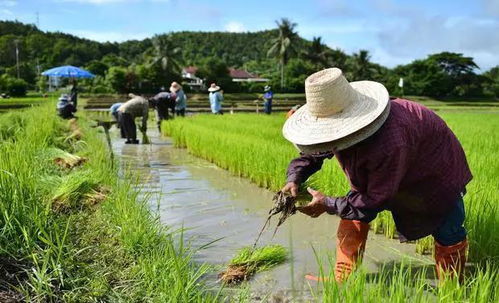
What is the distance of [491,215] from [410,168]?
35.0 inches

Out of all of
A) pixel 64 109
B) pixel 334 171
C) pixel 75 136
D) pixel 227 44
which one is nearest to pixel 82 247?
pixel 334 171

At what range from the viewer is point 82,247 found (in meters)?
2.55

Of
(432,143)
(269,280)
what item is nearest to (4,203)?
(269,280)

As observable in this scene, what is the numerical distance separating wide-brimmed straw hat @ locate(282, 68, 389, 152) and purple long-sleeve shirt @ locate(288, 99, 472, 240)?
0.22 ft

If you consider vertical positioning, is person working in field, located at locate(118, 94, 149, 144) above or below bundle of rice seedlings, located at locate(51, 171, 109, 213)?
above

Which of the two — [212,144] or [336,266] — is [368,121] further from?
[212,144]

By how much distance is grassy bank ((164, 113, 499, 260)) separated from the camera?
2.64 meters

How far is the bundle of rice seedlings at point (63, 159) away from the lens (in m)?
4.55

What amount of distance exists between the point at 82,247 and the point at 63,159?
2.34 metres

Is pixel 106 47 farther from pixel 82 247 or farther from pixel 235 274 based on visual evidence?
pixel 235 274

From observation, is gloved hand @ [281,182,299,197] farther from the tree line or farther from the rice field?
the tree line

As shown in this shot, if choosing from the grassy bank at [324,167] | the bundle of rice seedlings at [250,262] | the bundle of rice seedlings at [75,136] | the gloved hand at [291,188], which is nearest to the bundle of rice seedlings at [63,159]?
the grassy bank at [324,167]

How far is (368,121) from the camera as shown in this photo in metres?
1.85

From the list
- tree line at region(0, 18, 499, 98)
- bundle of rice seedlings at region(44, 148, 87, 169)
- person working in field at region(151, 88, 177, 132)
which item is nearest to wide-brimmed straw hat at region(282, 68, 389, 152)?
bundle of rice seedlings at region(44, 148, 87, 169)
